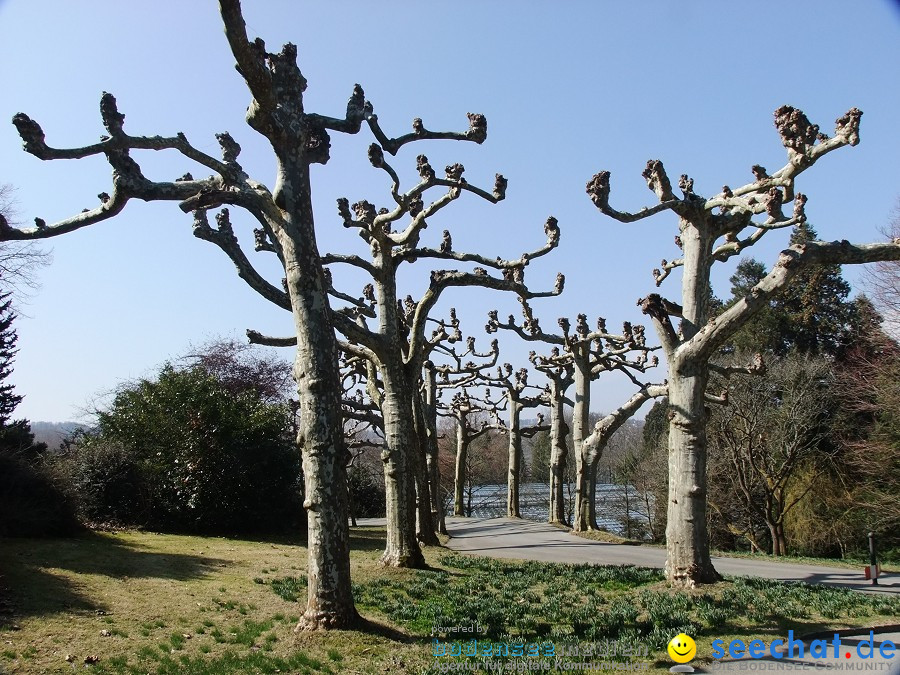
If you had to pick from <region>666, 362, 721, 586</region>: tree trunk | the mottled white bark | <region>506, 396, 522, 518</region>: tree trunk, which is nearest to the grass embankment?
<region>666, 362, 721, 586</region>: tree trunk

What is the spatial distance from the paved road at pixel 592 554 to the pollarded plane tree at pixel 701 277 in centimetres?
378

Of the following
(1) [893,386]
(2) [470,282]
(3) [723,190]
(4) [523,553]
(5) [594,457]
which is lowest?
(4) [523,553]

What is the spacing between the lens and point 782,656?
21.8 ft

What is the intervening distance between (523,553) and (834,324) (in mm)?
19829

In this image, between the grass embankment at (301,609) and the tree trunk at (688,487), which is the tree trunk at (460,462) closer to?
the grass embankment at (301,609)

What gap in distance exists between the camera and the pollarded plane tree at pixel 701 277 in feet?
31.8

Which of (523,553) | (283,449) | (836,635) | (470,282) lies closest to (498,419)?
(283,449)

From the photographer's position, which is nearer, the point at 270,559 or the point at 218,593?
the point at 218,593

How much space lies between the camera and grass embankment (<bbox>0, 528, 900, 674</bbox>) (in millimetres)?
6523

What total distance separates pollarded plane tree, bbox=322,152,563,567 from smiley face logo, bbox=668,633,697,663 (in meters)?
6.16

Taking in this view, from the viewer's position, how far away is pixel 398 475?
38.9 feet

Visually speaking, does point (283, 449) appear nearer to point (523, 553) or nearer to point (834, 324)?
point (523, 553)

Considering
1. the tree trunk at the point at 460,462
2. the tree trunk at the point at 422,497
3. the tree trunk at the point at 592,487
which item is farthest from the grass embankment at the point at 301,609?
the tree trunk at the point at 460,462

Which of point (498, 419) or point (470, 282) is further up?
point (470, 282)
